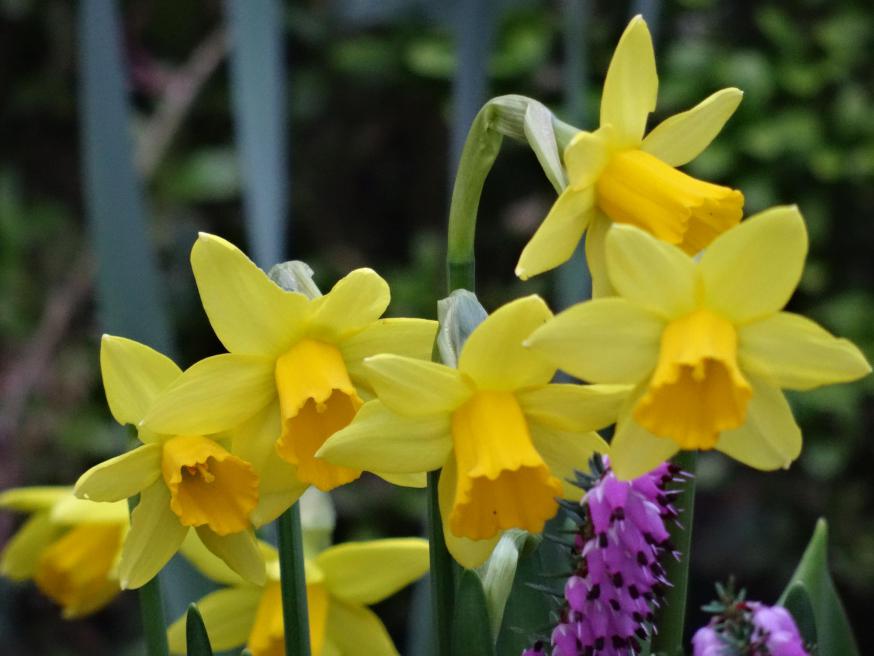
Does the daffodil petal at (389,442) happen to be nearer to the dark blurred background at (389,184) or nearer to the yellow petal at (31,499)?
the yellow petal at (31,499)

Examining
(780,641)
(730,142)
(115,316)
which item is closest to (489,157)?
(780,641)

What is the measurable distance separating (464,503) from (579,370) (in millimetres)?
74

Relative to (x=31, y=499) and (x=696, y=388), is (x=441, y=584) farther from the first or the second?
(x=31, y=499)

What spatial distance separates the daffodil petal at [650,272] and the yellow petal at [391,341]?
10cm

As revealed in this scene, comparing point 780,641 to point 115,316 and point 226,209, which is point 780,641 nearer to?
point 115,316

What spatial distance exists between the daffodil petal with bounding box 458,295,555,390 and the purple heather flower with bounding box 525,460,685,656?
49mm

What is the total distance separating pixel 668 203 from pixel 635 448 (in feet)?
0.37

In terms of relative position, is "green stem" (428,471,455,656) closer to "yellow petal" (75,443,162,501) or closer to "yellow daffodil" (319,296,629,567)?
"yellow daffodil" (319,296,629,567)

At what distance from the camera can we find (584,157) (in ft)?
1.77

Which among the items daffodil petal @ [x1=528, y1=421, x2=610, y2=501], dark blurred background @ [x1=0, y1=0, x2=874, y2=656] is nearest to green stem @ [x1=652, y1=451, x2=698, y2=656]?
daffodil petal @ [x1=528, y1=421, x2=610, y2=501]

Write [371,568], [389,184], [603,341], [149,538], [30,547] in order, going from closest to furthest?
1. [603,341]
2. [149,538]
3. [371,568]
4. [30,547]
5. [389,184]

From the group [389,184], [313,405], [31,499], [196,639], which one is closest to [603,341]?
[313,405]

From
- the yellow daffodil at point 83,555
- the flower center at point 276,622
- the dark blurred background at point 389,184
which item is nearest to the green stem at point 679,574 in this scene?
the flower center at point 276,622

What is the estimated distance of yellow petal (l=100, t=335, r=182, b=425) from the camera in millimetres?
574
